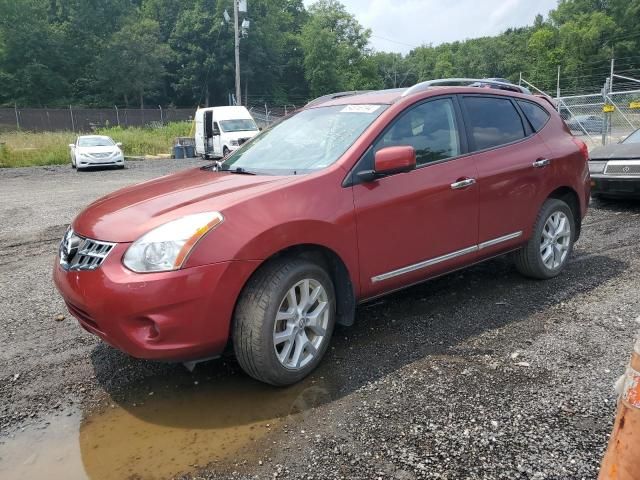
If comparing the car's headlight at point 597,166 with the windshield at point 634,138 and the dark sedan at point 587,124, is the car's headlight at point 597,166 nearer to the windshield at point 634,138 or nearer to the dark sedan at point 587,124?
the windshield at point 634,138

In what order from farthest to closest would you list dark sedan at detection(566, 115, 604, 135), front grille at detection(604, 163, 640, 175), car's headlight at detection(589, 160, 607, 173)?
dark sedan at detection(566, 115, 604, 135)
car's headlight at detection(589, 160, 607, 173)
front grille at detection(604, 163, 640, 175)

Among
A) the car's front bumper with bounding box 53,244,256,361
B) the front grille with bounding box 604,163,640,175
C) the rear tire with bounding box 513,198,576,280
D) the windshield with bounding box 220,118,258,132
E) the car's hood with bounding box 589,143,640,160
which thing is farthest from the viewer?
the windshield with bounding box 220,118,258,132

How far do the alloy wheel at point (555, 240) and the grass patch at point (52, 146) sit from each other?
74.6 ft

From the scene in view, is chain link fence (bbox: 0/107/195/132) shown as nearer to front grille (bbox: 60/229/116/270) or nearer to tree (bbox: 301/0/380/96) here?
tree (bbox: 301/0/380/96)

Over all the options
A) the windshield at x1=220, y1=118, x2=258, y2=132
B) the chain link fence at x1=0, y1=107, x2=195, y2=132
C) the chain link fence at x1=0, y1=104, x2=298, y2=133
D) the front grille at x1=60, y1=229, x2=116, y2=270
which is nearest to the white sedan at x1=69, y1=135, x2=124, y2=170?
the windshield at x1=220, y1=118, x2=258, y2=132

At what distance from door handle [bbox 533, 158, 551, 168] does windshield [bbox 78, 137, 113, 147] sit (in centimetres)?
1864

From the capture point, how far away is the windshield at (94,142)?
1975 cm

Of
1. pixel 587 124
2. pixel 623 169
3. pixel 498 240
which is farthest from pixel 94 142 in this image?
pixel 498 240

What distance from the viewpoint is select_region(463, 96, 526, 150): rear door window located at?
4293mm

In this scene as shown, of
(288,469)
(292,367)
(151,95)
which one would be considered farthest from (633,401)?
(151,95)

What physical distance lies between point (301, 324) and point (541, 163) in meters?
2.80

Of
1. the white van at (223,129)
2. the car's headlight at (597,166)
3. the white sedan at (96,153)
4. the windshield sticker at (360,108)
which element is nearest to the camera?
the windshield sticker at (360,108)

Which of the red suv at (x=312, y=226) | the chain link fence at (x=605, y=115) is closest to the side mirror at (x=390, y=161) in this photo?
the red suv at (x=312, y=226)

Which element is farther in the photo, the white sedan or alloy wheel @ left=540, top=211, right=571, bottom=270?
the white sedan
